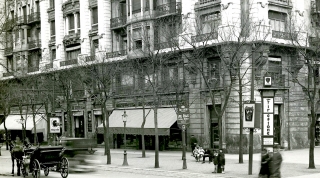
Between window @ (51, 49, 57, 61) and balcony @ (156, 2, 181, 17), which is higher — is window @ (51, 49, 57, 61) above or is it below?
below

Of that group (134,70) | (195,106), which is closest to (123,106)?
(134,70)

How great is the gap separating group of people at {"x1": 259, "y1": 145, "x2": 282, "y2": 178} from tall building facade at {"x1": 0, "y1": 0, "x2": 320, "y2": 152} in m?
15.9

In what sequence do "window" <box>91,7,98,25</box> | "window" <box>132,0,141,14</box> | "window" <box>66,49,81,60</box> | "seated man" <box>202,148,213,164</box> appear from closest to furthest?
"seated man" <box>202,148,213,164</box> → "window" <box>132,0,141,14</box> → "window" <box>91,7,98,25</box> → "window" <box>66,49,81,60</box>

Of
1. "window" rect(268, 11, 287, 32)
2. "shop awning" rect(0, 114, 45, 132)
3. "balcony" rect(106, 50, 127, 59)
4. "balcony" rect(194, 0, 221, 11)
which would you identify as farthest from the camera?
"shop awning" rect(0, 114, 45, 132)

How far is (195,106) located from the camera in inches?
1647

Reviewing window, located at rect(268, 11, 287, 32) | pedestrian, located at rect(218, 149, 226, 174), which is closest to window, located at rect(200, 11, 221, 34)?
window, located at rect(268, 11, 287, 32)

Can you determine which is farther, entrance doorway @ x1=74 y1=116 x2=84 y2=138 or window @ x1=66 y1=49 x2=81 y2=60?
window @ x1=66 y1=49 x2=81 y2=60

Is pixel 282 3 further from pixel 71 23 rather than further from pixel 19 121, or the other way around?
pixel 19 121

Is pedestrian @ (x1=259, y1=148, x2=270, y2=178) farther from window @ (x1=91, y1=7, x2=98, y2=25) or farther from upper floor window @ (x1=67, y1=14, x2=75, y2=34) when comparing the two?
upper floor window @ (x1=67, y1=14, x2=75, y2=34)

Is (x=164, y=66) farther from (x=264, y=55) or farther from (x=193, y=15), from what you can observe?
(x=264, y=55)

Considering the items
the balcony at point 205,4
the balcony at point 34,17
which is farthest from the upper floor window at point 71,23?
the balcony at point 205,4

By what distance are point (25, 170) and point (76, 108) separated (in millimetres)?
31744

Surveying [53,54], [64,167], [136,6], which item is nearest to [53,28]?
[53,54]

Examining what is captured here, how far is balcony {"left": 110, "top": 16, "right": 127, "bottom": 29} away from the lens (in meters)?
50.3
